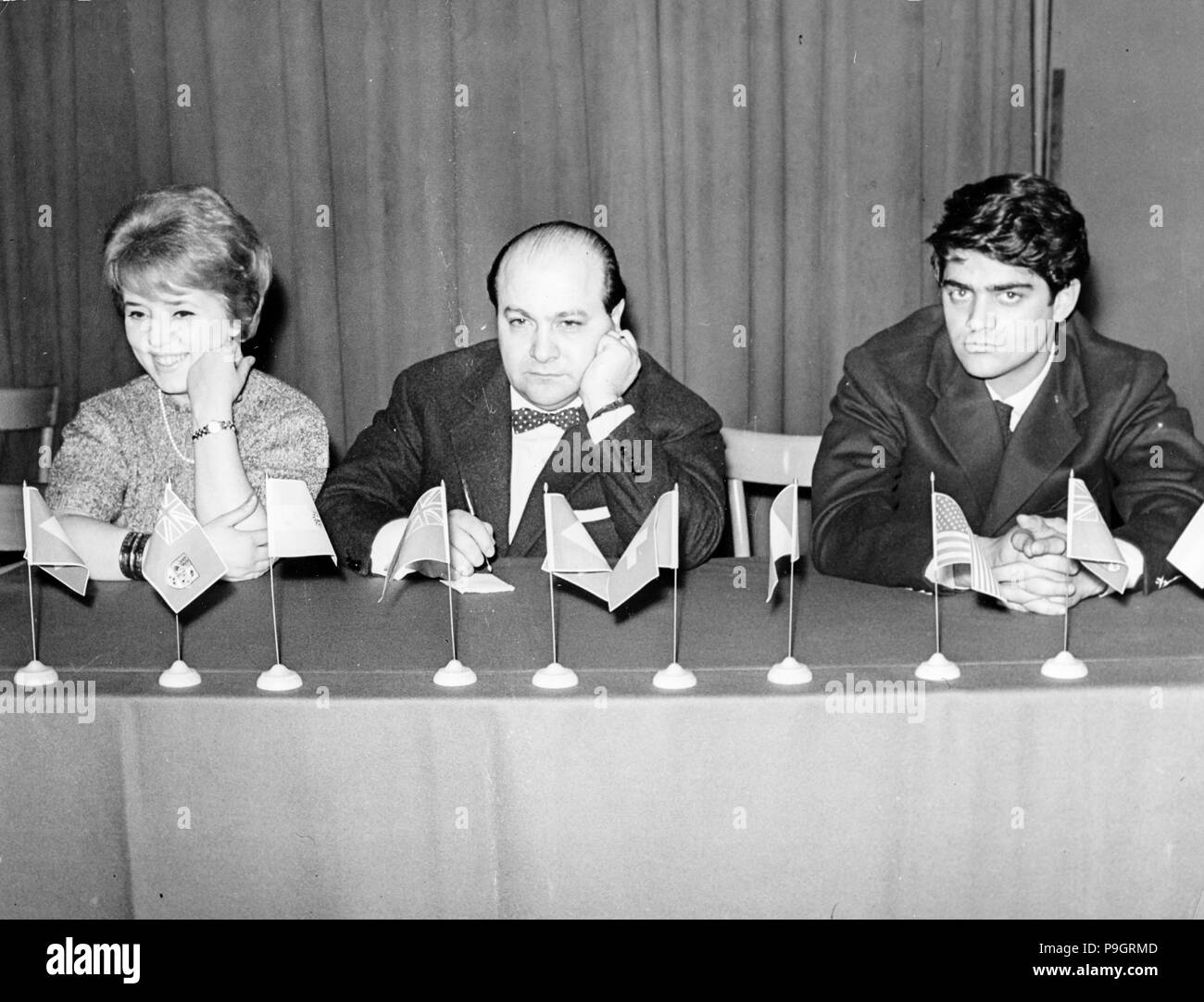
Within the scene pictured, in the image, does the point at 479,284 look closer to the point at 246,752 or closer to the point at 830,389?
the point at 830,389

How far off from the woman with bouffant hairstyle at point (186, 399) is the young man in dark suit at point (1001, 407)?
1.05 meters

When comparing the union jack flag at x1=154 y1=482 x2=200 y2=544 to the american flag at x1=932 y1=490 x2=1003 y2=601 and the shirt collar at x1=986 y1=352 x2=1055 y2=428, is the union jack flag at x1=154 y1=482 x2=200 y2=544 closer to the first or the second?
the american flag at x1=932 y1=490 x2=1003 y2=601

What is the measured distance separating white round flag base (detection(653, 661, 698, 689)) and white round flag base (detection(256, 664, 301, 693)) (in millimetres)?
432

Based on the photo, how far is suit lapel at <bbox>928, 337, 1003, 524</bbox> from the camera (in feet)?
7.95

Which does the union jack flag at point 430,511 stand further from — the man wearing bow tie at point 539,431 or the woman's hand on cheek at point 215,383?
the woman's hand on cheek at point 215,383

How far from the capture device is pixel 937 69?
3.85 metres

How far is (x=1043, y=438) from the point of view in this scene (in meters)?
2.40

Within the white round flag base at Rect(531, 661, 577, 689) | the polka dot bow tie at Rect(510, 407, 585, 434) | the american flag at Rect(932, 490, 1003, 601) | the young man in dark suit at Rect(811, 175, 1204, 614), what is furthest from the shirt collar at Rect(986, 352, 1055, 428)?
the white round flag base at Rect(531, 661, 577, 689)

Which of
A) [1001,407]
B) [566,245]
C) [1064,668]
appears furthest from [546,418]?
[1064,668]

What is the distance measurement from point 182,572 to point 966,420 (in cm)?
142

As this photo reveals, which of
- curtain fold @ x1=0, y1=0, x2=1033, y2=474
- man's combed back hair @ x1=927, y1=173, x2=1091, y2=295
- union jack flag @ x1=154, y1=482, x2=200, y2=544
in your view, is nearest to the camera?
union jack flag @ x1=154, y1=482, x2=200, y2=544

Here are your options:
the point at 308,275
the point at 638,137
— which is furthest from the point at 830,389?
the point at 308,275

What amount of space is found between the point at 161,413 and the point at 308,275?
1.52 m

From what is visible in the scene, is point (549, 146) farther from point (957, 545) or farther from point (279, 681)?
point (279, 681)
